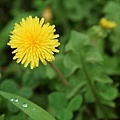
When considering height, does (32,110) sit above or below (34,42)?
below

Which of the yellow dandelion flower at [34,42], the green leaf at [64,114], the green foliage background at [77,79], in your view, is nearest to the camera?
the yellow dandelion flower at [34,42]

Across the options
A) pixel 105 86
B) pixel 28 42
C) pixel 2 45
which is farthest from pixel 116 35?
pixel 28 42

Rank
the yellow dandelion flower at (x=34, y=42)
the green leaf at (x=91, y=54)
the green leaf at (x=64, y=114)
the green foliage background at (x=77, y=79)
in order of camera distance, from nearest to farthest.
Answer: the yellow dandelion flower at (x=34, y=42), the green leaf at (x=64, y=114), the green foliage background at (x=77, y=79), the green leaf at (x=91, y=54)

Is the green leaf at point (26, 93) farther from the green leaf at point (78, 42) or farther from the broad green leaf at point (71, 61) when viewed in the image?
the green leaf at point (78, 42)

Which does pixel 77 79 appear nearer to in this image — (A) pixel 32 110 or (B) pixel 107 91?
(B) pixel 107 91

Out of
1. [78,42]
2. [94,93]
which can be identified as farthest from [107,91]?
[78,42]

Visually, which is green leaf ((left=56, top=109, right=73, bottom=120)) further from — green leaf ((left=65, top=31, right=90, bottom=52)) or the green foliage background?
green leaf ((left=65, top=31, right=90, bottom=52))

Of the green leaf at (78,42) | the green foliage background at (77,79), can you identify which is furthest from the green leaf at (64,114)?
the green leaf at (78,42)

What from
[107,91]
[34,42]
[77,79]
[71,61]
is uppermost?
[34,42]
